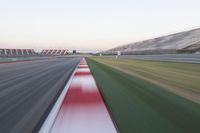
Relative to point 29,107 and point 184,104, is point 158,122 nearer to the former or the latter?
point 184,104

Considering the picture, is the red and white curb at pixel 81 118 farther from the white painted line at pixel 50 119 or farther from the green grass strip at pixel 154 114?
the green grass strip at pixel 154 114

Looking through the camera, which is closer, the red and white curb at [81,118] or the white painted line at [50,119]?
the white painted line at [50,119]

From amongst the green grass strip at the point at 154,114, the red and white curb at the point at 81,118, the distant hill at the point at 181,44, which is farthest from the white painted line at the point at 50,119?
the distant hill at the point at 181,44

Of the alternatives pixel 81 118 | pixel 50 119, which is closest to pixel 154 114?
pixel 81 118

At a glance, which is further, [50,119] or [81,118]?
[81,118]

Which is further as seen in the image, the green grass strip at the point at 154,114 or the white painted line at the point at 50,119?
the green grass strip at the point at 154,114

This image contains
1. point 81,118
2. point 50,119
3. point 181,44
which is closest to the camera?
point 50,119

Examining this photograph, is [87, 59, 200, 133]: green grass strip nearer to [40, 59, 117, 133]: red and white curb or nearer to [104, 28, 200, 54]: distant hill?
[40, 59, 117, 133]: red and white curb

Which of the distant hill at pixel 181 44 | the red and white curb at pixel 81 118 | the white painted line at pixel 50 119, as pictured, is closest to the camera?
the white painted line at pixel 50 119

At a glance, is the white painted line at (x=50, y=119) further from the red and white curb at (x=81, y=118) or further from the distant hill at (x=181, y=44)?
the distant hill at (x=181, y=44)

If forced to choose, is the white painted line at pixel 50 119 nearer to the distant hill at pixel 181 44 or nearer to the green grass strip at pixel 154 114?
the green grass strip at pixel 154 114

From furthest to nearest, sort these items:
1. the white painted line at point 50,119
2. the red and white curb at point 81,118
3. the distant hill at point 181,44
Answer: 1. the distant hill at point 181,44
2. the red and white curb at point 81,118
3. the white painted line at point 50,119

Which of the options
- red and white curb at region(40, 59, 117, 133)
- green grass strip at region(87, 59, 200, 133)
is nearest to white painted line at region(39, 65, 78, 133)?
red and white curb at region(40, 59, 117, 133)

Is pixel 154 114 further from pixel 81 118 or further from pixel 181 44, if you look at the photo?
pixel 181 44
